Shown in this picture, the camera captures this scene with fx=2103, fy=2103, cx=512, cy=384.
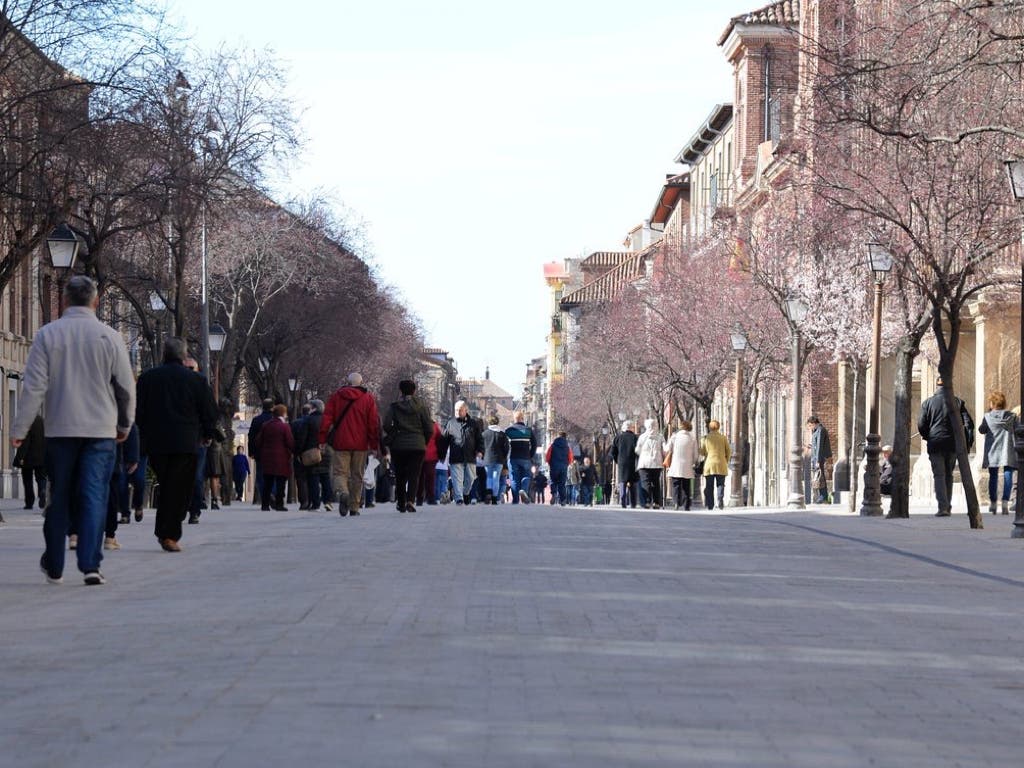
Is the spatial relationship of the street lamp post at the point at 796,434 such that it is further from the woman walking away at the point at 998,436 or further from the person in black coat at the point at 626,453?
the woman walking away at the point at 998,436

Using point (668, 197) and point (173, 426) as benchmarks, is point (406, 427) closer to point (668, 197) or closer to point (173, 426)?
point (173, 426)

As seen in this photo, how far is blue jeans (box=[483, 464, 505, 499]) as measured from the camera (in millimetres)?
37344

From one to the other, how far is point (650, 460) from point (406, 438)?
38.7 ft

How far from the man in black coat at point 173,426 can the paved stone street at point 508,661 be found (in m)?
0.49

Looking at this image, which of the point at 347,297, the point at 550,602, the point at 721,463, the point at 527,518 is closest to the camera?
the point at 550,602

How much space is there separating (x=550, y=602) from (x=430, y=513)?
53.3 feet

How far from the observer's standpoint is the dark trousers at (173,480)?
16.7 metres

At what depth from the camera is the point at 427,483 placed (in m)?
35.3

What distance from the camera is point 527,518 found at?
2570 centimetres

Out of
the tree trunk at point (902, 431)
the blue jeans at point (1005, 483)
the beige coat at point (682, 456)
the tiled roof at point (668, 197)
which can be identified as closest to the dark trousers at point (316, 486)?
the beige coat at point (682, 456)

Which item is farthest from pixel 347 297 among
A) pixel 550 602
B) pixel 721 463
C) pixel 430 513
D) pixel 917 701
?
pixel 917 701

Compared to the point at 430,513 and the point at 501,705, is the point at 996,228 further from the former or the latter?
the point at 501,705

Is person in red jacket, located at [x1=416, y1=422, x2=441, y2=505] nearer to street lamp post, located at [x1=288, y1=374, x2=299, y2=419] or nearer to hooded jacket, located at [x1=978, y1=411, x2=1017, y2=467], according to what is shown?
hooded jacket, located at [x1=978, y1=411, x2=1017, y2=467]

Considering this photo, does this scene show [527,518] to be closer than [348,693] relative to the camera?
No
